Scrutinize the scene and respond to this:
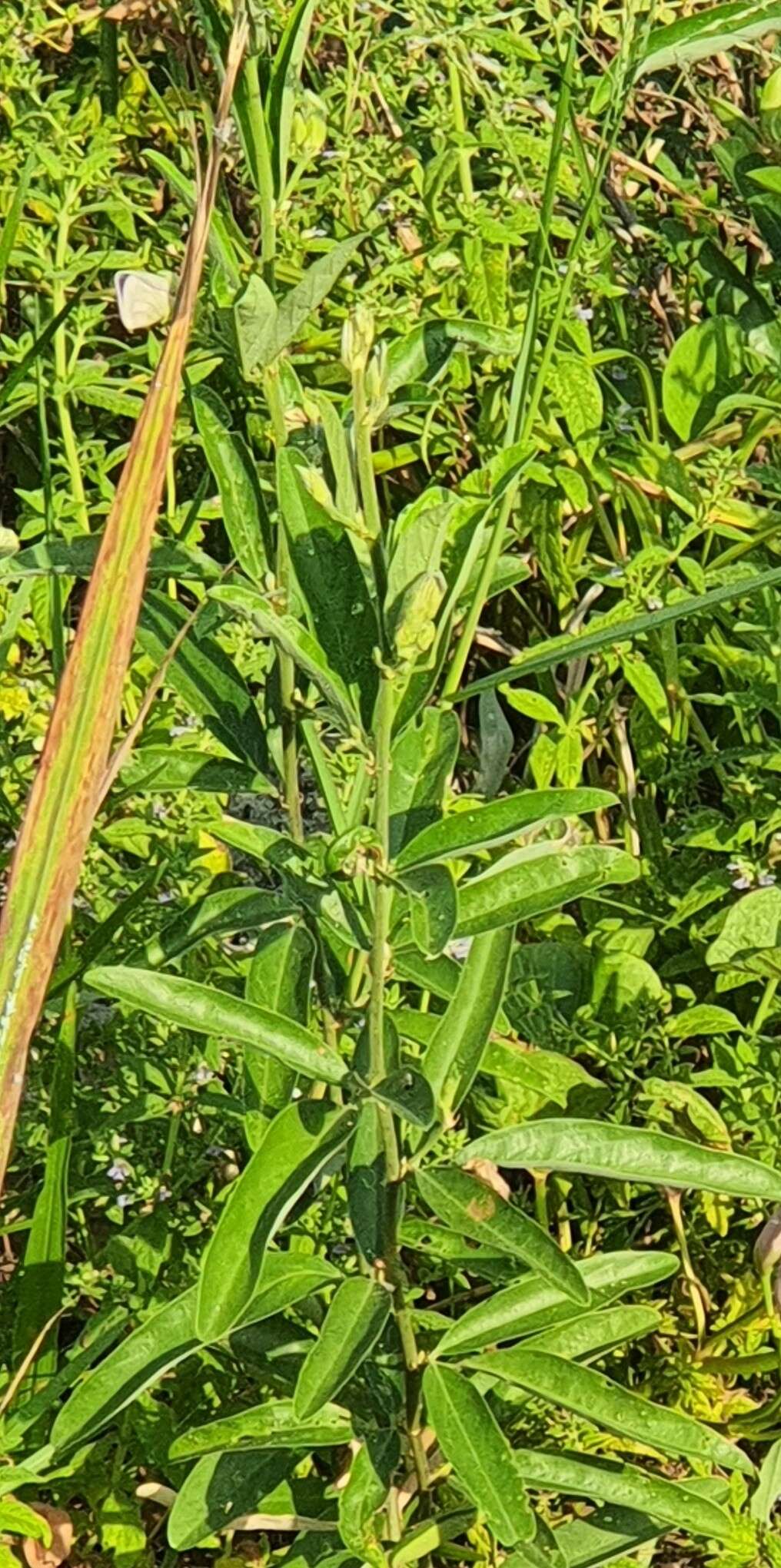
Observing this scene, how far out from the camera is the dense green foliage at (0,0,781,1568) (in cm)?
122

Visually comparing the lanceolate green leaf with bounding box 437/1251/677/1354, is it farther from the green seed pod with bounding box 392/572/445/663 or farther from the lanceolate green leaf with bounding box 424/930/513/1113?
the green seed pod with bounding box 392/572/445/663

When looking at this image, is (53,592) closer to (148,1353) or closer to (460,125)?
(148,1353)

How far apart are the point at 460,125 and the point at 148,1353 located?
1118mm

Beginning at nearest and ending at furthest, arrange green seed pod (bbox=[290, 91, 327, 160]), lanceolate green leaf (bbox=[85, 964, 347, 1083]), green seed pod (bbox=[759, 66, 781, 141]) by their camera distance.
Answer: lanceolate green leaf (bbox=[85, 964, 347, 1083]) < green seed pod (bbox=[290, 91, 327, 160]) < green seed pod (bbox=[759, 66, 781, 141])

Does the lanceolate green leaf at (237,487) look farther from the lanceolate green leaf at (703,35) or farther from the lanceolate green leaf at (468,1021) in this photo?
the lanceolate green leaf at (703,35)

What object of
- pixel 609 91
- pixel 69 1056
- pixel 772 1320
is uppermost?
pixel 609 91

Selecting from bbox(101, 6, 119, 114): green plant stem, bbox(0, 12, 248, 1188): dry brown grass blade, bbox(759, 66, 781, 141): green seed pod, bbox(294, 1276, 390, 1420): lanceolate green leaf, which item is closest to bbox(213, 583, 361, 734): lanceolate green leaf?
bbox(0, 12, 248, 1188): dry brown grass blade

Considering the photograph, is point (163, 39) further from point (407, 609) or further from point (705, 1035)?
point (407, 609)

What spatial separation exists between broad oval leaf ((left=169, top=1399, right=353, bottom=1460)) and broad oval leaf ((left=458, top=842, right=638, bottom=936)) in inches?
15.9

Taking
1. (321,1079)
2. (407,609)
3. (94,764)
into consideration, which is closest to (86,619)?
(94,764)

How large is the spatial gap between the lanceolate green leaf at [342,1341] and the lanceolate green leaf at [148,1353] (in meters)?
0.05

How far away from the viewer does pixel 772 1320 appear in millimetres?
1698

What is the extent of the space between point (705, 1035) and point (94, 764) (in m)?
1.14

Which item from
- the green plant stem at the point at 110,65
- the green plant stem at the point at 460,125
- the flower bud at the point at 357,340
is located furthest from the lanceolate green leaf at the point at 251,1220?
the green plant stem at the point at 110,65
